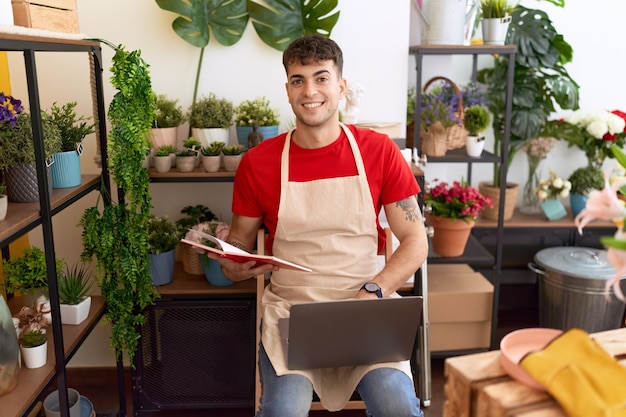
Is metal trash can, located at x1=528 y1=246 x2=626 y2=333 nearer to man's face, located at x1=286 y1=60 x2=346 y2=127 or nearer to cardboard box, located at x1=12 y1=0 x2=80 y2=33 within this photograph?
man's face, located at x1=286 y1=60 x2=346 y2=127

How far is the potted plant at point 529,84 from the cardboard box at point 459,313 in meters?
0.51

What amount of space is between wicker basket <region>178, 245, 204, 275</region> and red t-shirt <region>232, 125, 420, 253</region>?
0.50 meters

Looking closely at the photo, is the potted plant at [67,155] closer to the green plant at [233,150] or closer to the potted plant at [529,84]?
the green plant at [233,150]

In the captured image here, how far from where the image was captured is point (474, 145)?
2.95 meters

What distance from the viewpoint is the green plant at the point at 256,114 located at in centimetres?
261

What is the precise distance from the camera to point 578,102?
11.0 feet

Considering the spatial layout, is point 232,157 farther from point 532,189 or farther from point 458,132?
point 532,189

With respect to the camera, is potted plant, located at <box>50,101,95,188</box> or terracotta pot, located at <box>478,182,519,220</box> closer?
potted plant, located at <box>50,101,95,188</box>

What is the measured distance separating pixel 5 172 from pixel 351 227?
1.10m

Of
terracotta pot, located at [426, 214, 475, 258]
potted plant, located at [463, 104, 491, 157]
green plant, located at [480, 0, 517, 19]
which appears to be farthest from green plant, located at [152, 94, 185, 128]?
green plant, located at [480, 0, 517, 19]

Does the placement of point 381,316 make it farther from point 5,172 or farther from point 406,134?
point 406,134

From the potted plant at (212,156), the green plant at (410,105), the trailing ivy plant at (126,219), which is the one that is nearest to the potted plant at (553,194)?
the green plant at (410,105)

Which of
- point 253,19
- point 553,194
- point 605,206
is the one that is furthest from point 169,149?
point 553,194

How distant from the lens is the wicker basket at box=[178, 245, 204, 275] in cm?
266
